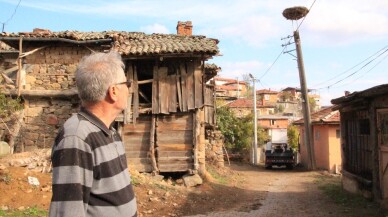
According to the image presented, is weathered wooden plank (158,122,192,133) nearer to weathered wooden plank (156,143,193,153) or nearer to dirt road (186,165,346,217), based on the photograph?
weathered wooden plank (156,143,193,153)

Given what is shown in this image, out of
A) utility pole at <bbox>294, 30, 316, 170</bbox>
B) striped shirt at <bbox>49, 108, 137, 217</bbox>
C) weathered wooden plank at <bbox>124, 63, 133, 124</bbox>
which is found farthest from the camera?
utility pole at <bbox>294, 30, 316, 170</bbox>

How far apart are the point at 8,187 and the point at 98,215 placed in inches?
293

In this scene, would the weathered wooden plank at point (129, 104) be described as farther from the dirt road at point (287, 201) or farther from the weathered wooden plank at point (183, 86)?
the dirt road at point (287, 201)

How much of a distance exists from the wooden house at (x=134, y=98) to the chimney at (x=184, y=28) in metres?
3.71

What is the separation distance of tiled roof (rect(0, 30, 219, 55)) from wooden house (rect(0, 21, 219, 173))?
0.03 m

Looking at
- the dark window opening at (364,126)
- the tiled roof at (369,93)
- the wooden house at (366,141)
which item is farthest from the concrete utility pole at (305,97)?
the tiled roof at (369,93)

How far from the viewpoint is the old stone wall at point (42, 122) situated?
12.6 metres

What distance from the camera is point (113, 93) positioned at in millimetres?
2209

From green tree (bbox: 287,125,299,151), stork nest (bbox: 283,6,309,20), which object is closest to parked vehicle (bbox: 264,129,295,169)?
stork nest (bbox: 283,6,309,20)

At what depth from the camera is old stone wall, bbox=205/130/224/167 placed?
18250 millimetres

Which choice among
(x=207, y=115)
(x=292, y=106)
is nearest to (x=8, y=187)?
(x=207, y=115)

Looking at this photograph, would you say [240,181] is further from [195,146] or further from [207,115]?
[195,146]

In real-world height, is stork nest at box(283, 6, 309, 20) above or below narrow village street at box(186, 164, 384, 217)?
above

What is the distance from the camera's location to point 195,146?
41.3 feet
